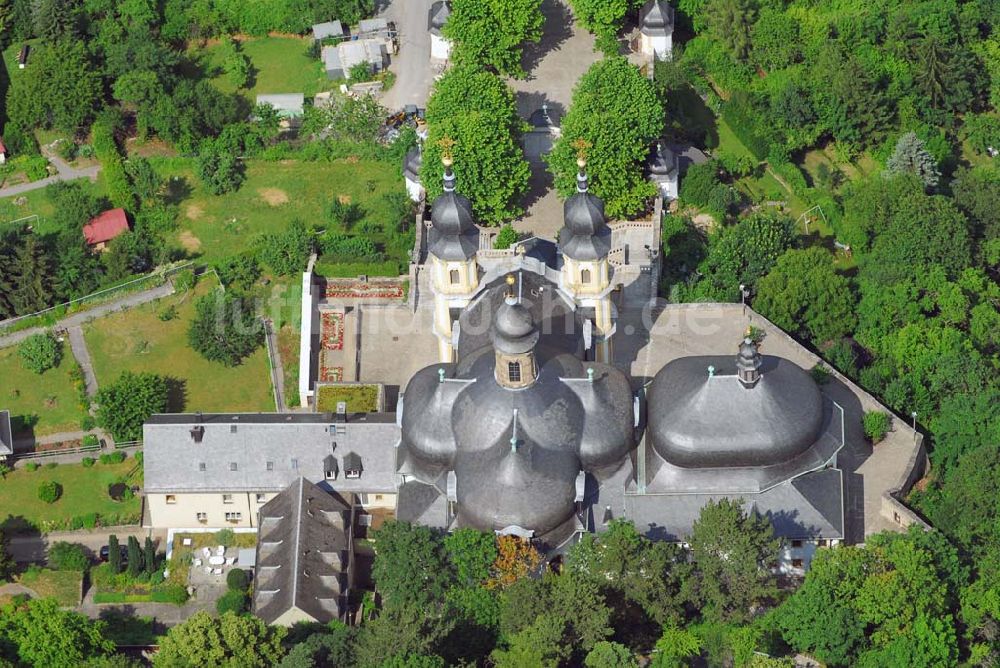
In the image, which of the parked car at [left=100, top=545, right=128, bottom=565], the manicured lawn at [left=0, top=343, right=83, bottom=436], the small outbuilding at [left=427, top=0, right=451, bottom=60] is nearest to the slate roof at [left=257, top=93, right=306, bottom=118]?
the small outbuilding at [left=427, top=0, right=451, bottom=60]

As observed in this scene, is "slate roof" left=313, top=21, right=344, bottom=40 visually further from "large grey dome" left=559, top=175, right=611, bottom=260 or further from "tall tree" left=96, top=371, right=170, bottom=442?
"large grey dome" left=559, top=175, right=611, bottom=260

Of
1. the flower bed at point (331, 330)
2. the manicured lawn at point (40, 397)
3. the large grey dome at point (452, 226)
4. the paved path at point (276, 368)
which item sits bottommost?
the manicured lawn at point (40, 397)

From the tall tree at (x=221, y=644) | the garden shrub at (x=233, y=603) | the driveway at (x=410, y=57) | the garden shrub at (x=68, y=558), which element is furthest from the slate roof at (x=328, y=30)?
the tall tree at (x=221, y=644)

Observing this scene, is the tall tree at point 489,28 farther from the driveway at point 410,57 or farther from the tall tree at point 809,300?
the tall tree at point 809,300

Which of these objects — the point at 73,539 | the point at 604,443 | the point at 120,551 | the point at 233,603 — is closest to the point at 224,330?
the point at 73,539

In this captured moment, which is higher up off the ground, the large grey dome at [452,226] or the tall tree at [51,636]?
the large grey dome at [452,226]
